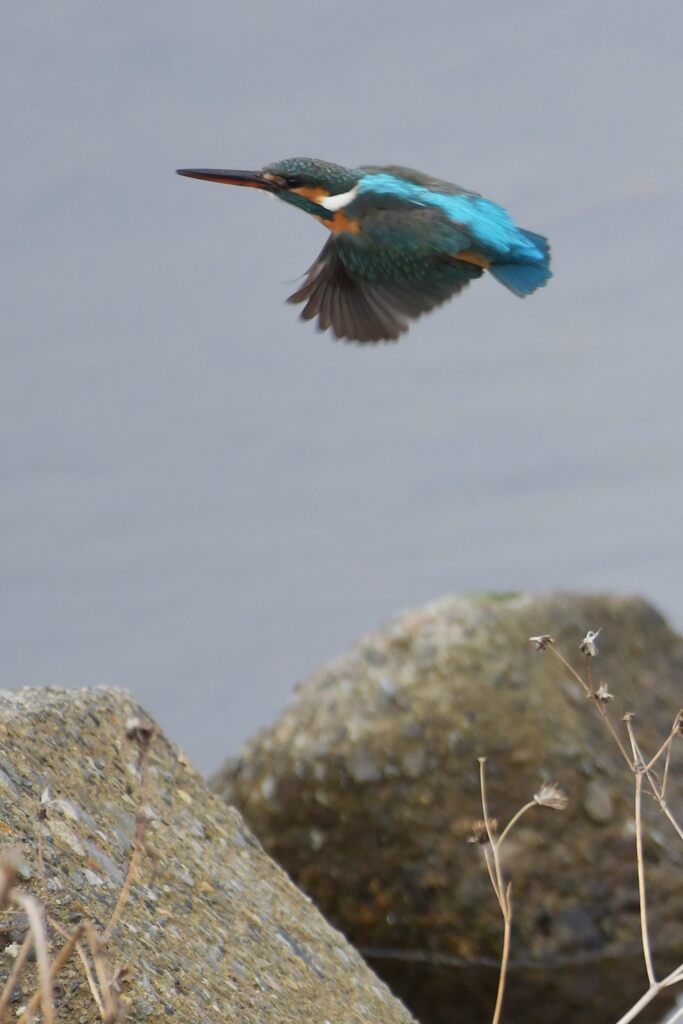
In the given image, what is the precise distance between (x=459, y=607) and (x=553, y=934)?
3.24 ft

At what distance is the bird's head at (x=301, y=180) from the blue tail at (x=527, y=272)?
313 mm

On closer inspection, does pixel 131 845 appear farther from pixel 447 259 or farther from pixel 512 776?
pixel 512 776

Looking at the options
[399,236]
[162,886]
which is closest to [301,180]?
[399,236]

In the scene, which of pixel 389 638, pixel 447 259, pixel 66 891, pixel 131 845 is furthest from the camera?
pixel 389 638

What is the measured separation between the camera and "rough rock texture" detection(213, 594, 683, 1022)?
4.76 meters

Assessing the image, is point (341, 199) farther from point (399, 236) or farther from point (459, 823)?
point (459, 823)

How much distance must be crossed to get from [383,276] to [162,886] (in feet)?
4.27

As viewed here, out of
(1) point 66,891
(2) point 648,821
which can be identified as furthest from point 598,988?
(1) point 66,891

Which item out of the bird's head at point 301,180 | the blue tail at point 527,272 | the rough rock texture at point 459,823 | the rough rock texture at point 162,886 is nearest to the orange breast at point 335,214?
the bird's head at point 301,180

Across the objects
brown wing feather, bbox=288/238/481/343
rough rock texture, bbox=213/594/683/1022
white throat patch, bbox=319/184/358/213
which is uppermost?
white throat patch, bbox=319/184/358/213

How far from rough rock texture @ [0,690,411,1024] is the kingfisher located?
3.03 ft

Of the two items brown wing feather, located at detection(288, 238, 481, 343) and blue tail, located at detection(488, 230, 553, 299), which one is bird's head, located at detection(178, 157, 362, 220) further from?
blue tail, located at detection(488, 230, 553, 299)

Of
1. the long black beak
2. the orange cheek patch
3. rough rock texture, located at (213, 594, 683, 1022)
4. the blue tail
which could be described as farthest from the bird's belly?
rough rock texture, located at (213, 594, 683, 1022)

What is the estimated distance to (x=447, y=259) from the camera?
301cm
